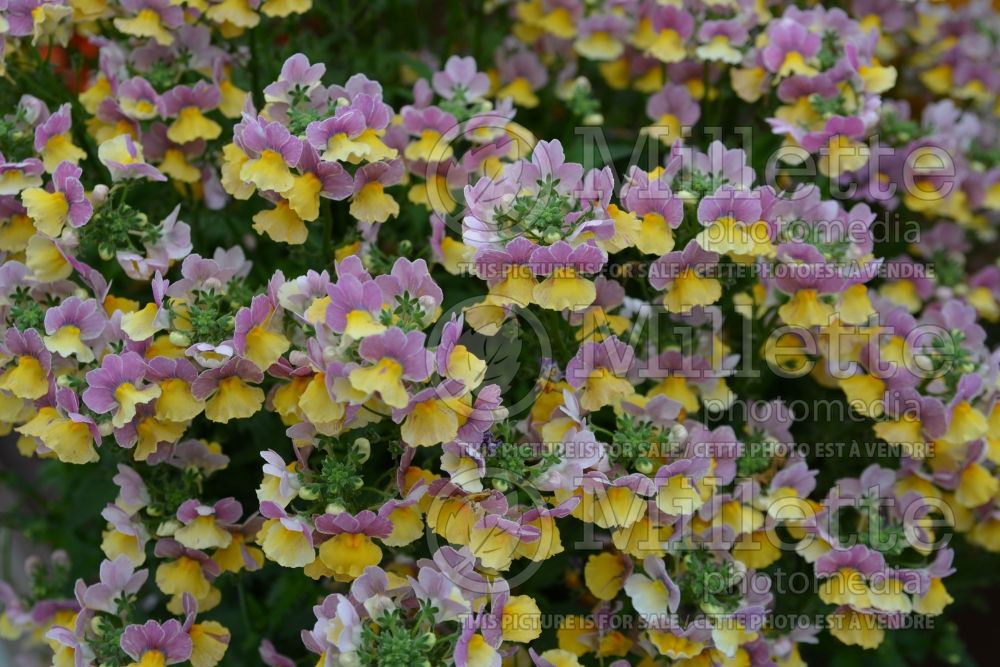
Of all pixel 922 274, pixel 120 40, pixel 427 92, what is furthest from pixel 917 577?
pixel 120 40

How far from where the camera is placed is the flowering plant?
1.26 m

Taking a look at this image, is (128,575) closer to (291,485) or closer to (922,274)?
(291,485)

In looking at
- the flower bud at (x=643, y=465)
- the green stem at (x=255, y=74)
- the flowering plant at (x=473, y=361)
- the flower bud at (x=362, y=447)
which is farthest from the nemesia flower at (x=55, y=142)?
the flower bud at (x=643, y=465)

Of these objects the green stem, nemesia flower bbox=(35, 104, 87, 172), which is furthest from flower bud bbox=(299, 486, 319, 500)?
the green stem

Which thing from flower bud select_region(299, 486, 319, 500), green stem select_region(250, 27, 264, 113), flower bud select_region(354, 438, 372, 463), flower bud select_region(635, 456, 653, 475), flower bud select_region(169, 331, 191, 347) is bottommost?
flower bud select_region(635, 456, 653, 475)

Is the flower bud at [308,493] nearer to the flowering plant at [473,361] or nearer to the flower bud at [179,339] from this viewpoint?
the flowering plant at [473,361]

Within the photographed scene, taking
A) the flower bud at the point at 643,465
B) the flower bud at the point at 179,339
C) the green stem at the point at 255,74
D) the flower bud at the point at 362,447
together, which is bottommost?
A: the flower bud at the point at 643,465

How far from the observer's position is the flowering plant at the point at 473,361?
4.12 ft

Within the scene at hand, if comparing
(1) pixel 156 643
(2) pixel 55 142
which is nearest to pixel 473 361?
(1) pixel 156 643

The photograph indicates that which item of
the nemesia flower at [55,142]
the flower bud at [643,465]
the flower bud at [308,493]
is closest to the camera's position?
the flower bud at [308,493]

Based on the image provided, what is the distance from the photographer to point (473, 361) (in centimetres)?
120

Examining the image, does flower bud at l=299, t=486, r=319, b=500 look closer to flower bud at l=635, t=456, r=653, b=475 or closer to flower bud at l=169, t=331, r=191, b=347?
flower bud at l=169, t=331, r=191, b=347

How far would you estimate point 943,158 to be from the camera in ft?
6.32

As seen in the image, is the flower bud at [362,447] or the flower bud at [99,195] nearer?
the flower bud at [362,447]
